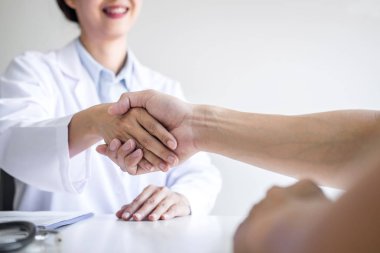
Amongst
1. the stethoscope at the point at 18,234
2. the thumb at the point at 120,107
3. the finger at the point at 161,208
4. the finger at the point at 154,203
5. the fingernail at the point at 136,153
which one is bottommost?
the finger at the point at 161,208

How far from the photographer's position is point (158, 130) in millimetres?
963

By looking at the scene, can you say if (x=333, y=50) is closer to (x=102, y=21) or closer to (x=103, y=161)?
(x=102, y=21)

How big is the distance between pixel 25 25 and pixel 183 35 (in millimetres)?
648

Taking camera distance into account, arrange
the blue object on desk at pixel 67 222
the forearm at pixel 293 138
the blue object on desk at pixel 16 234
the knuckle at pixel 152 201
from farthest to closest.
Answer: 1. the knuckle at pixel 152 201
2. the forearm at pixel 293 138
3. the blue object on desk at pixel 67 222
4. the blue object on desk at pixel 16 234

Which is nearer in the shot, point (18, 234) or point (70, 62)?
point (18, 234)

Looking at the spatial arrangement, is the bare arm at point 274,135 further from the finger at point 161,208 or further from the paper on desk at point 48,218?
the paper on desk at point 48,218

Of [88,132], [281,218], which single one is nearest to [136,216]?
[88,132]

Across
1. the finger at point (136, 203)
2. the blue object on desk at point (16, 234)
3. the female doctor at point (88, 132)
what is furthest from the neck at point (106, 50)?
the blue object on desk at point (16, 234)

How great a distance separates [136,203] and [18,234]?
344 millimetres

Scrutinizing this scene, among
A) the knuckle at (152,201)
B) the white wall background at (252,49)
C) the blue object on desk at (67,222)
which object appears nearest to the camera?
the blue object on desk at (67,222)

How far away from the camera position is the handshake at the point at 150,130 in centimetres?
96

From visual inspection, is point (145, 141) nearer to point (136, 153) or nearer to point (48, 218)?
point (136, 153)

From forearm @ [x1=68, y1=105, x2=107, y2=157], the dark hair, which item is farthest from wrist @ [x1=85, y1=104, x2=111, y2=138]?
the dark hair

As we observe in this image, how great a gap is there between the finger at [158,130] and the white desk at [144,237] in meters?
0.21
